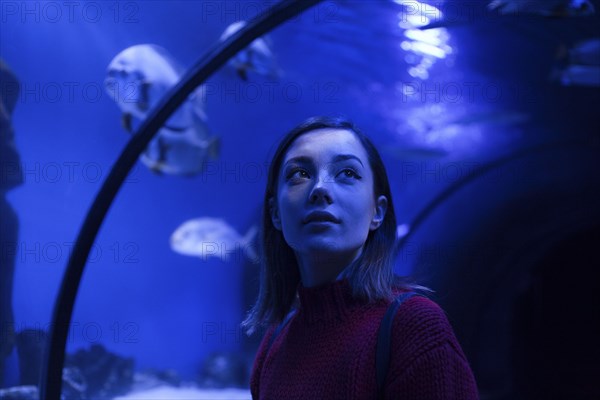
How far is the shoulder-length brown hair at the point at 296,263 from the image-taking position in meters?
1.35

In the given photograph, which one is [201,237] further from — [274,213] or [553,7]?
[274,213]

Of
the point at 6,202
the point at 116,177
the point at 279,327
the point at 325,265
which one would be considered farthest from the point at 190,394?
the point at 325,265

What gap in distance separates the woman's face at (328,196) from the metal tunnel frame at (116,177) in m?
1.68

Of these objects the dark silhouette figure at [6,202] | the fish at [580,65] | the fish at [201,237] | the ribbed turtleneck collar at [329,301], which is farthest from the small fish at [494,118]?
the ribbed turtleneck collar at [329,301]

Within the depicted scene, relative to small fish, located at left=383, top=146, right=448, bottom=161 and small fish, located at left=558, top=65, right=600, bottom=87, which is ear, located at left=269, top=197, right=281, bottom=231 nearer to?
small fish, located at left=558, top=65, right=600, bottom=87

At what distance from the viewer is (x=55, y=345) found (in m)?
2.73

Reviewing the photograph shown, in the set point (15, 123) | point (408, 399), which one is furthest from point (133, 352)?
point (408, 399)

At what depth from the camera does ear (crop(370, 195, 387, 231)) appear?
1.45 m

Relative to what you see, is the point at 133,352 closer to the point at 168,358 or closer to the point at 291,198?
the point at 168,358

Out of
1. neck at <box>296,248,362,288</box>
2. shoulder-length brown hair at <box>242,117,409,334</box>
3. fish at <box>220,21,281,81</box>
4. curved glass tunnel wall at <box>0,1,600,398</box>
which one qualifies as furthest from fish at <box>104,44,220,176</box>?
neck at <box>296,248,362,288</box>

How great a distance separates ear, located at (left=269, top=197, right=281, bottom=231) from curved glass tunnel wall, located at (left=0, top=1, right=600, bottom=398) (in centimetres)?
337

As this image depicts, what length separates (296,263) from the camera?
162cm

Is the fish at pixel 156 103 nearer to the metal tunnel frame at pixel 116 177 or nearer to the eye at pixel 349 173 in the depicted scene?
the metal tunnel frame at pixel 116 177

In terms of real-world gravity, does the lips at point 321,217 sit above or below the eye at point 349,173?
below
